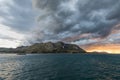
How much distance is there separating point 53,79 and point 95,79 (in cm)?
1742

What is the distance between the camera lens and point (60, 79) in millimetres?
58781

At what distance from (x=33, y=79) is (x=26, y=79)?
2.80 meters

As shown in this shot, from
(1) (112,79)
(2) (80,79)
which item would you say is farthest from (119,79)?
(2) (80,79)

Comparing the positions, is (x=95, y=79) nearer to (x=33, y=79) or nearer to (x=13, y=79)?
(x=33, y=79)

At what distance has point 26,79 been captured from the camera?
58.4m

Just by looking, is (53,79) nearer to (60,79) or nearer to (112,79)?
(60,79)

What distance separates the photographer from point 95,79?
2351 inches

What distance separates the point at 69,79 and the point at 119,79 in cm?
2082

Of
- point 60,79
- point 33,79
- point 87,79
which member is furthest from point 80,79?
point 33,79

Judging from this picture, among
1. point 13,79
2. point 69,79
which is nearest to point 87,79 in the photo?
point 69,79

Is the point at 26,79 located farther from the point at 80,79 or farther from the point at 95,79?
the point at 95,79

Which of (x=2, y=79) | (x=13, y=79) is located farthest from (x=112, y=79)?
(x=2, y=79)

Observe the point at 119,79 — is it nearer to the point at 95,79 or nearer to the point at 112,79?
the point at 112,79

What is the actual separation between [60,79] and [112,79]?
2180 centimetres
